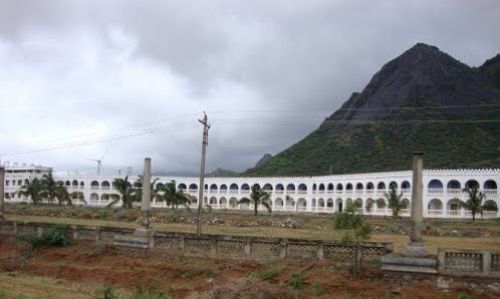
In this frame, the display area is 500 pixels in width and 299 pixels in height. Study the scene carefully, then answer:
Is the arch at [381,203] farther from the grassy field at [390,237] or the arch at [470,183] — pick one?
the grassy field at [390,237]

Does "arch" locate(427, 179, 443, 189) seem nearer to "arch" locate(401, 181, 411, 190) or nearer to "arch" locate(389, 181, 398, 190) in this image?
"arch" locate(401, 181, 411, 190)

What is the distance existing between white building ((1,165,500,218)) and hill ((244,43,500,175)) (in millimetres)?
12436

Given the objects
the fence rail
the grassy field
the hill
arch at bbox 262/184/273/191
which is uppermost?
the hill

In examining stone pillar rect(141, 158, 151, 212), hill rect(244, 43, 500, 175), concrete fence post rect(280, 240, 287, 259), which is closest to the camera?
concrete fence post rect(280, 240, 287, 259)

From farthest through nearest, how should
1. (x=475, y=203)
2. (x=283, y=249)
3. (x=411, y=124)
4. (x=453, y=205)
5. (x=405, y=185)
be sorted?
1. (x=411, y=124)
2. (x=405, y=185)
3. (x=453, y=205)
4. (x=475, y=203)
5. (x=283, y=249)

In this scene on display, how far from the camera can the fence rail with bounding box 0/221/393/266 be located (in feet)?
→ 60.1

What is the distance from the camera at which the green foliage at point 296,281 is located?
58.8 ft

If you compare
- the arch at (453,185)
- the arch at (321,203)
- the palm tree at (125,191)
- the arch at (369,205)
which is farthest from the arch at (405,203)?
the palm tree at (125,191)

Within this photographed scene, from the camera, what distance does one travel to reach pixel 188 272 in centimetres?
2064

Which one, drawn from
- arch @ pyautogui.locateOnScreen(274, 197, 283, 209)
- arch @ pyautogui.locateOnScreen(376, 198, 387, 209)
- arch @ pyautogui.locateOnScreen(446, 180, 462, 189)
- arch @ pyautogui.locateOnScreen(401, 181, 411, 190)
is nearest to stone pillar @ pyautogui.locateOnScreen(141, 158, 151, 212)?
arch @ pyautogui.locateOnScreen(446, 180, 462, 189)

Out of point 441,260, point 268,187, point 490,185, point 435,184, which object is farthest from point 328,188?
point 441,260

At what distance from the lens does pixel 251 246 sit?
2058cm

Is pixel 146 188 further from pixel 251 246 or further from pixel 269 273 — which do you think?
pixel 269 273

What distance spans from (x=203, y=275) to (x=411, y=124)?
89.3 metres
